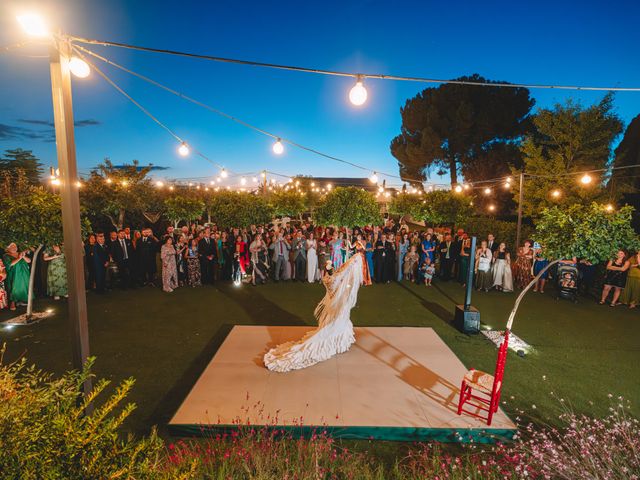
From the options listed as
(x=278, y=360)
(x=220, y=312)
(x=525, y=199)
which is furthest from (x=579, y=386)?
(x=525, y=199)

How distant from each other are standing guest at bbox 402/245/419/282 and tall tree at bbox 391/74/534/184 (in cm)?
1755

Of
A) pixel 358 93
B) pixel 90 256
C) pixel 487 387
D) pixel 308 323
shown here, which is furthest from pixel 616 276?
pixel 90 256

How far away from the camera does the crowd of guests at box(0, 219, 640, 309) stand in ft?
32.0

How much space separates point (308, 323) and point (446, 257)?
6488 mm

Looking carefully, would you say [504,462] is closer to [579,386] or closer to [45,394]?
[579,386]

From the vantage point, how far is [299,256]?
12.2 metres

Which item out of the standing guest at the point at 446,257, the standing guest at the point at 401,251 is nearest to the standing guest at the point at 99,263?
the standing guest at the point at 401,251

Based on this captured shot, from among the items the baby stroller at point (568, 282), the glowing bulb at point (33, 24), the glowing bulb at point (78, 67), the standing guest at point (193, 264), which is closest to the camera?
the glowing bulb at point (33, 24)

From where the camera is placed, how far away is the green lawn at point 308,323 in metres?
5.46

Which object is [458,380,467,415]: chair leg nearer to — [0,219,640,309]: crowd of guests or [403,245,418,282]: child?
[0,219,640,309]: crowd of guests

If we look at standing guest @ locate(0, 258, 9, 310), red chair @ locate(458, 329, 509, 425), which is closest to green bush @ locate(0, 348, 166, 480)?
red chair @ locate(458, 329, 509, 425)

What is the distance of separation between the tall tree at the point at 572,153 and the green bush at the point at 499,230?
2.80 metres

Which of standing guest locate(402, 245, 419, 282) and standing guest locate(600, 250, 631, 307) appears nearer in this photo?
standing guest locate(600, 250, 631, 307)

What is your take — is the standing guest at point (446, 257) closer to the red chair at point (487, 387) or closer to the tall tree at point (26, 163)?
the red chair at point (487, 387)
